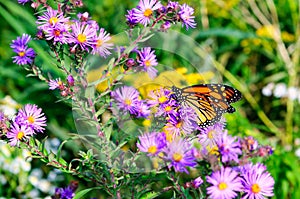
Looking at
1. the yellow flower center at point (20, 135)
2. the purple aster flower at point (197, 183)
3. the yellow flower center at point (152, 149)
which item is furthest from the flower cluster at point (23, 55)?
the purple aster flower at point (197, 183)

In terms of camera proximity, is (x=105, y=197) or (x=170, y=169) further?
(x=105, y=197)

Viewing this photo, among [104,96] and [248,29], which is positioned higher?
[248,29]

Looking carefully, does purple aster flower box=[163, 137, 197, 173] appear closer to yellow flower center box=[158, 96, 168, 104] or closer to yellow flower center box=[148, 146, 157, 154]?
yellow flower center box=[148, 146, 157, 154]

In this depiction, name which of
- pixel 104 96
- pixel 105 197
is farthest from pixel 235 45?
pixel 104 96

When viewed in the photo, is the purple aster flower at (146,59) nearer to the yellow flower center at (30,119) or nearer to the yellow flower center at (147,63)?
the yellow flower center at (147,63)

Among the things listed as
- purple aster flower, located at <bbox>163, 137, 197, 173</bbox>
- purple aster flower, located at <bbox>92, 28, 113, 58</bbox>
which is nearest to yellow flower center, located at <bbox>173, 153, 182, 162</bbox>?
purple aster flower, located at <bbox>163, 137, 197, 173</bbox>

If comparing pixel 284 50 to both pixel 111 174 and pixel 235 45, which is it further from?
pixel 111 174

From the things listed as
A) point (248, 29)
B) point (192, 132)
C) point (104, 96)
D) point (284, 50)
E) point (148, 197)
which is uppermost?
point (248, 29)
